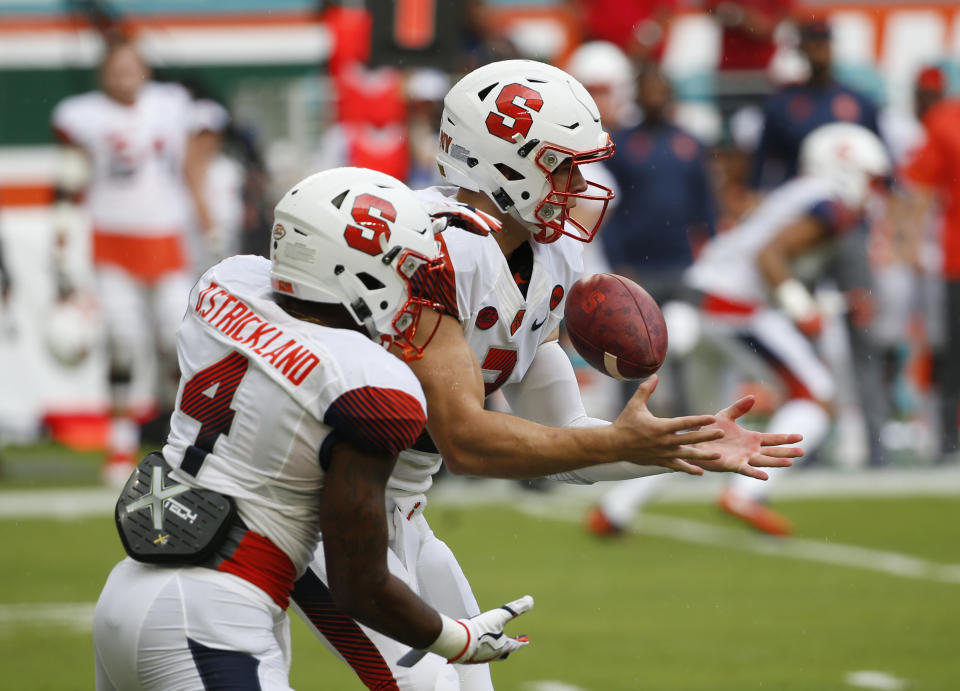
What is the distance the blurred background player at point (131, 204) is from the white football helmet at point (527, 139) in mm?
5542

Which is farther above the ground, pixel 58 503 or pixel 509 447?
pixel 509 447

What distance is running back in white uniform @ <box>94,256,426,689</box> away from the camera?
2891mm

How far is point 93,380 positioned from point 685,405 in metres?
3.93

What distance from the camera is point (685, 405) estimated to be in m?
8.95

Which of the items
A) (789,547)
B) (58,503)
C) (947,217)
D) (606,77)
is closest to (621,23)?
(606,77)

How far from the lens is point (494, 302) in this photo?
3.56 meters

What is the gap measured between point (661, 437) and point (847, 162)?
5.79m

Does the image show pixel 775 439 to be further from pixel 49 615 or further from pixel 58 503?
pixel 58 503

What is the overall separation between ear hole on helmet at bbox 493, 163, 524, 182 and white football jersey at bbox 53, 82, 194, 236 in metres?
5.77

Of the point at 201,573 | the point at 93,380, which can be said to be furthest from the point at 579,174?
the point at 93,380

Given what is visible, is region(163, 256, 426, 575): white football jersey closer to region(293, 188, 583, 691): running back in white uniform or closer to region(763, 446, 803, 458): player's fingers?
region(293, 188, 583, 691): running back in white uniform

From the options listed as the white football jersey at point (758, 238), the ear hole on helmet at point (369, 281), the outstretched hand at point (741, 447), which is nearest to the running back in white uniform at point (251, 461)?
the ear hole on helmet at point (369, 281)

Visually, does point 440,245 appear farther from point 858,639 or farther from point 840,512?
point 840,512

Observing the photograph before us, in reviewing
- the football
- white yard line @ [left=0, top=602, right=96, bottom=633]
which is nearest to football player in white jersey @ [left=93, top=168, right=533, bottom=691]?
the football
